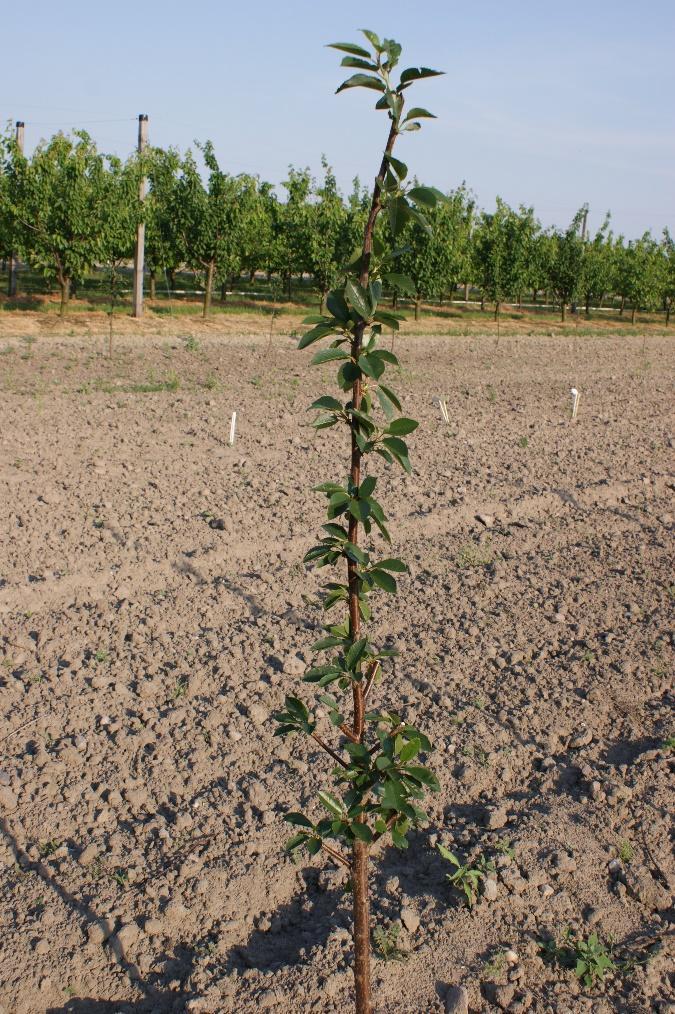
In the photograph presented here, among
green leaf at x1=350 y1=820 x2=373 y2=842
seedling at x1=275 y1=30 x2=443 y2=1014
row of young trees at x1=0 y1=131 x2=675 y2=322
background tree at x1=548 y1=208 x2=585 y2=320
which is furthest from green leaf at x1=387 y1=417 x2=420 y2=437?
background tree at x1=548 y1=208 x2=585 y2=320

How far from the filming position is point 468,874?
141 inches

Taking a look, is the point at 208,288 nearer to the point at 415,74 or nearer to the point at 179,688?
the point at 179,688

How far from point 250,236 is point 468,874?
27011 mm

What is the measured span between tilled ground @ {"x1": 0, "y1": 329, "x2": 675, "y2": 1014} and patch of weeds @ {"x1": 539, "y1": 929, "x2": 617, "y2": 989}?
0.03 m

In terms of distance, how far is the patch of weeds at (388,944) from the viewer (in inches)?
129

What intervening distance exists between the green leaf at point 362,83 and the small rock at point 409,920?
110 inches

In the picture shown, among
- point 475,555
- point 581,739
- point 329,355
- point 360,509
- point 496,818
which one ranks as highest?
point 329,355

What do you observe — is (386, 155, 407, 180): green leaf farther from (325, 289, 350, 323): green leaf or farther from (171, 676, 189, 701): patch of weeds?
(171, 676, 189, 701): patch of weeds

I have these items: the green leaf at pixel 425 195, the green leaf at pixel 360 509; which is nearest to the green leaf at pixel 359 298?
the green leaf at pixel 425 195

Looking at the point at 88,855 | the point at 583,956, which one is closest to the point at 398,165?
the point at 583,956

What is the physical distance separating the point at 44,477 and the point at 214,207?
19.0 metres

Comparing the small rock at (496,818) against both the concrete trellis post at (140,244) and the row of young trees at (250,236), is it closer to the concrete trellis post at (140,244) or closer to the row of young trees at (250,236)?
the row of young trees at (250,236)

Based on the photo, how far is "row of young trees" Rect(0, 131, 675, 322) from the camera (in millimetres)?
22344

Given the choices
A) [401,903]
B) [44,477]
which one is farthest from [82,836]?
[44,477]
